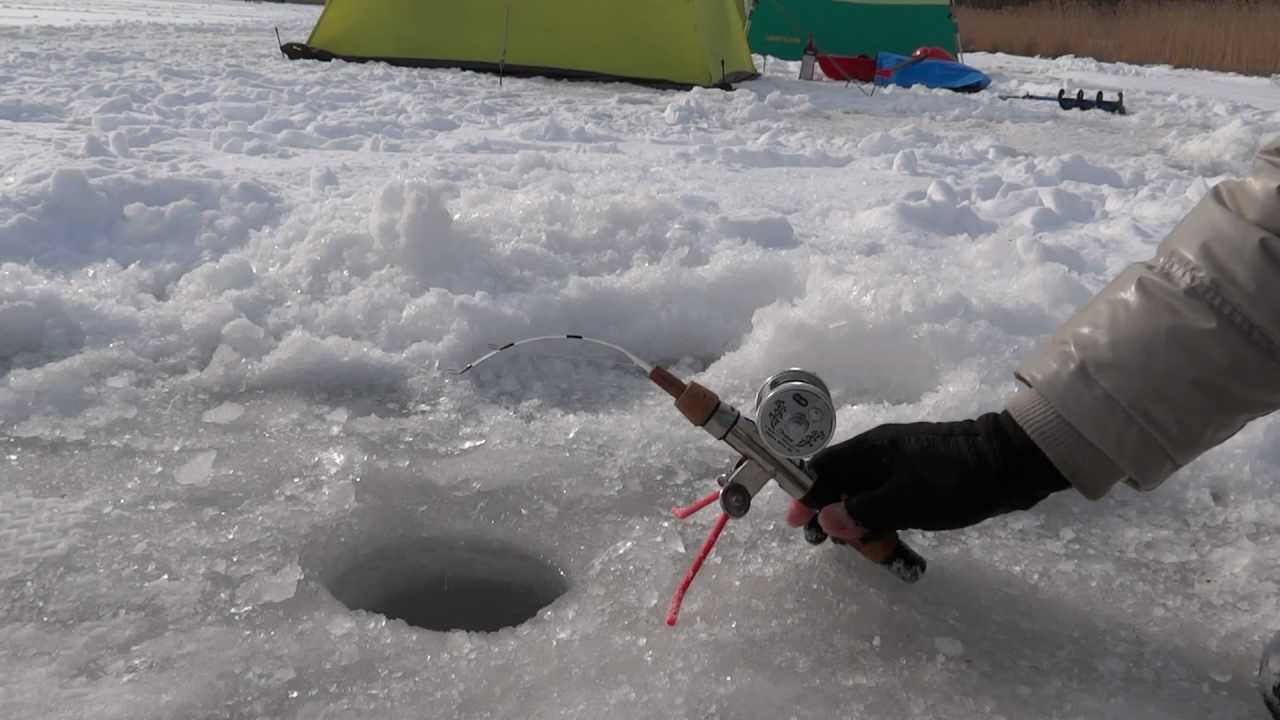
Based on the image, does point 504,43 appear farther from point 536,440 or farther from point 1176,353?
point 1176,353

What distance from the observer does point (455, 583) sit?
1.80 m

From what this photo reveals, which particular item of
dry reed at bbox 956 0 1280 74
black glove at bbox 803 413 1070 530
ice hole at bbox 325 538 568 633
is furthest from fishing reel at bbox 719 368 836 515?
dry reed at bbox 956 0 1280 74

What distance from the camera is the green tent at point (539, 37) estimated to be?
7559 millimetres

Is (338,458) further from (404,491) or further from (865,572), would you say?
(865,572)

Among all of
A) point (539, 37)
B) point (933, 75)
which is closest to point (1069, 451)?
point (539, 37)

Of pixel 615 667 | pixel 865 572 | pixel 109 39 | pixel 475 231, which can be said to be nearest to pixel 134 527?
pixel 615 667

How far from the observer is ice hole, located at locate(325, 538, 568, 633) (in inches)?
68.4

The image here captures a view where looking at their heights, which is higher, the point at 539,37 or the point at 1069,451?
the point at 1069,451

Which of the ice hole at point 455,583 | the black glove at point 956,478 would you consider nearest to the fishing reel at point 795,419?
the black glove at point 956,478

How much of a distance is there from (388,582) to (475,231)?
4.78 feet

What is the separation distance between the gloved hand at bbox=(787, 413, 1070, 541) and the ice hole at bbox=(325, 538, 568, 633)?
0.58m

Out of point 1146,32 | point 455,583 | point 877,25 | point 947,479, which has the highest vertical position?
point 947,479

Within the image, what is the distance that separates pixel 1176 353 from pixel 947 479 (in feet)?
1.11

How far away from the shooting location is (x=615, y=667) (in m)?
1.41
